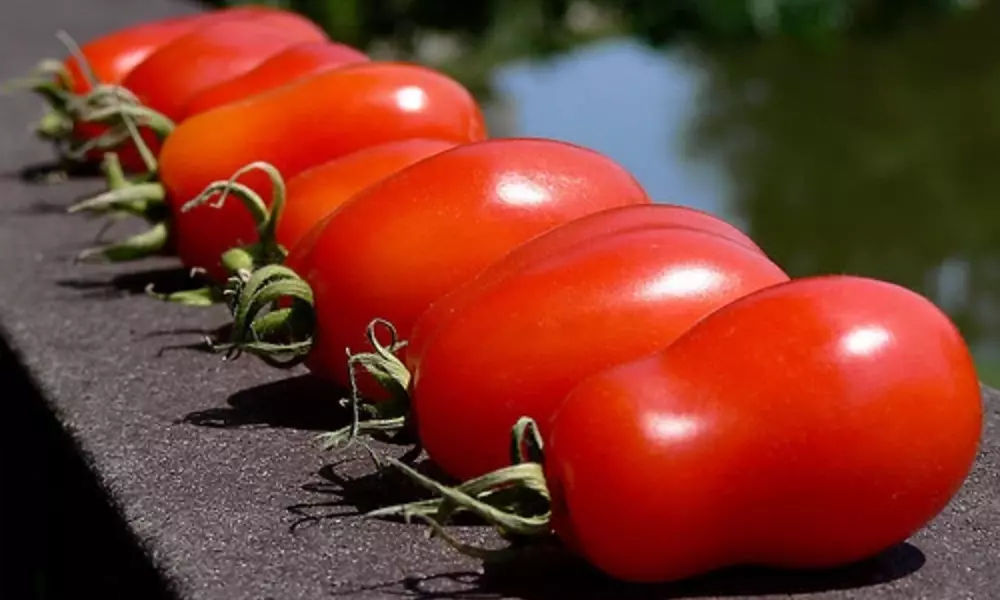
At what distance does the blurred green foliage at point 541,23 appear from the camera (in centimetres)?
542

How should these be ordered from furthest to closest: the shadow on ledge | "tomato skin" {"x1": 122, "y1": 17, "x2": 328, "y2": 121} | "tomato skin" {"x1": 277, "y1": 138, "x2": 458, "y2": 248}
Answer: "tomato skin" {"x1": 122, "y1": 17, "x2": 328, "y2": 121}, "tomato skin" {"x1": 277, "y1": 138, "x2": 458, "y2": 248}, the shadow on ledge

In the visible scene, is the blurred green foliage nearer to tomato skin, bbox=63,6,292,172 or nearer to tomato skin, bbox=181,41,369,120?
tomato skin, bbox=63,6,292,172

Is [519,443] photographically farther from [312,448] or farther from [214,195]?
[214,195]

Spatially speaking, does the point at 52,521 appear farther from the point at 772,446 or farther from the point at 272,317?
the point at 772,446

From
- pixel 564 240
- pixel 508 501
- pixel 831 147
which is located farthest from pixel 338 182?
pixel 831 147

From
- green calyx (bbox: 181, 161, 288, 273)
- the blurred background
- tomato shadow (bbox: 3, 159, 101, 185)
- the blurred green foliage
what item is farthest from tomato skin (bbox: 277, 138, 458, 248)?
the blurred green foliage

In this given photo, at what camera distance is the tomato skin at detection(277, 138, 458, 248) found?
1144 millimetres

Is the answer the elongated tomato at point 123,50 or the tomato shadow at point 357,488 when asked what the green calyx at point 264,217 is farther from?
the elongated tomato at point 123,50

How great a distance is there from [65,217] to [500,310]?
934 mm

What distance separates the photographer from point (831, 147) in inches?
159

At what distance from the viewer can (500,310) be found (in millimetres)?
878

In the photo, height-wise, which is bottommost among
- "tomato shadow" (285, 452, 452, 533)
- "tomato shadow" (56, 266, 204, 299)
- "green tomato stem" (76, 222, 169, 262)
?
"tomato shadow" (56, 266, 204, 299)

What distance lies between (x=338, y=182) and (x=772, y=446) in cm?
47

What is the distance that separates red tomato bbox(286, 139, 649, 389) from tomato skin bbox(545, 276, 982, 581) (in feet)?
0.71
